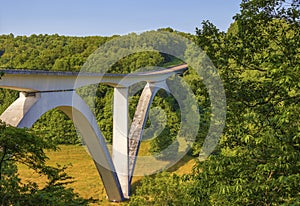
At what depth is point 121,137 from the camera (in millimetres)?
18672

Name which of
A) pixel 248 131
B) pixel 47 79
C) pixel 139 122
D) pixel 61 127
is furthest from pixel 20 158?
pixel 61 127

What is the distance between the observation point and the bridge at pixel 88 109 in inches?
378

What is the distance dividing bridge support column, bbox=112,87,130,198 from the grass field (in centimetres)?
131

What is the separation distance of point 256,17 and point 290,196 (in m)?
2.52

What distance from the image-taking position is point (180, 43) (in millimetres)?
37062

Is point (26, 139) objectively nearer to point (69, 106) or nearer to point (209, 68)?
point (209, 68)

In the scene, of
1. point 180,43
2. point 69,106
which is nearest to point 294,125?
point 69,106

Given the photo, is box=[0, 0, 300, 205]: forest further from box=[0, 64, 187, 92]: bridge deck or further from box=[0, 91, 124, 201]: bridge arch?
box=[0, 91, 124, 201]: bridge arch

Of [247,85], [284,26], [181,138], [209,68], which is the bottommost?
[181,138]

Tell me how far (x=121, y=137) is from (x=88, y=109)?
543 cm

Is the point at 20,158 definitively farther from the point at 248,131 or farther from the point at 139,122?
the point at 139,122

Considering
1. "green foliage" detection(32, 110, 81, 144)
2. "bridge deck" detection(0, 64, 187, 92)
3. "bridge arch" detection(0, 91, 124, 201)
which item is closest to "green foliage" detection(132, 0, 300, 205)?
"bridge deck" detection(0, 64, 187, 92)

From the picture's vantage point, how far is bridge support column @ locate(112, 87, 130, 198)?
18.0m

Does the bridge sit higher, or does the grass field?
→ the bridge
